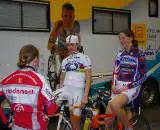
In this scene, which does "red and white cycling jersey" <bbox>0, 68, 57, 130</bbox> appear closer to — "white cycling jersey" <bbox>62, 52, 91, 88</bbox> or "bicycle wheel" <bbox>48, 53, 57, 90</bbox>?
"white cycling jersey" <bbox>62, 52, 91, 88</bbox>

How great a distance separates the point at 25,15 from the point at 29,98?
3.80m

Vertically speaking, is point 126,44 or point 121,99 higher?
point 126,44

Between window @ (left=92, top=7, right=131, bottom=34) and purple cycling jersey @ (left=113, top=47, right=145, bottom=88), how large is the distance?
2680mm

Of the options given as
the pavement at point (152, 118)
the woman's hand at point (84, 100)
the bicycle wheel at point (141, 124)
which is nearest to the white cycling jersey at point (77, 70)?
the woman's hand at point (84, 100)

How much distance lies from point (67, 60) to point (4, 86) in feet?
6.96

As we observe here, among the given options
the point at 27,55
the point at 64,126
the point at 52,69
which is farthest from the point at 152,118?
the point at 27,55

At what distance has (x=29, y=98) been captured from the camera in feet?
13.8

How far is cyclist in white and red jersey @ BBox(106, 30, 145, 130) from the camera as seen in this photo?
632 centimetres

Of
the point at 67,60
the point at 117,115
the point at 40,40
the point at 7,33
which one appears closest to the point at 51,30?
the point at 40,40

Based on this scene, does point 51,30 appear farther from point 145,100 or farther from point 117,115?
point 145,100

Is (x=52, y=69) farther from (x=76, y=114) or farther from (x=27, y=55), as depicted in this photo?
(x=27, y=55)

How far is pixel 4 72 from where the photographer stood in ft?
24.2

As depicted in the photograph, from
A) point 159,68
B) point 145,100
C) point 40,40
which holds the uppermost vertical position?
point 40,40

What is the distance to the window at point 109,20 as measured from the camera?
30.4ft
